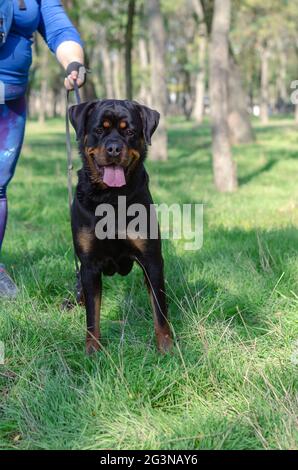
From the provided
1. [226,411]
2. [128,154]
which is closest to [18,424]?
[226,411]

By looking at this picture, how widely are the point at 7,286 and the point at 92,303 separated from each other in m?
1.13

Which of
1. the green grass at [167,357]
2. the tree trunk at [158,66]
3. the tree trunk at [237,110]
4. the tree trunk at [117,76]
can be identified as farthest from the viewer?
the tree trunk at [117,76]

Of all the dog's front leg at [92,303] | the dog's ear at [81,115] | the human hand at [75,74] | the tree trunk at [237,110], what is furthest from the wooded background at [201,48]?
the dog's front leg at [92,303]

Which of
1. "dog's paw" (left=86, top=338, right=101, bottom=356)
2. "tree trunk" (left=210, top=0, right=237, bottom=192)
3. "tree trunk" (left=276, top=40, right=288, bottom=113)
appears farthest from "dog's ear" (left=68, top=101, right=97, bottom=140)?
"tree trunk" (left=276, top=40, right=288, bottom=113)

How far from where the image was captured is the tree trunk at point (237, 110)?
18.7 m

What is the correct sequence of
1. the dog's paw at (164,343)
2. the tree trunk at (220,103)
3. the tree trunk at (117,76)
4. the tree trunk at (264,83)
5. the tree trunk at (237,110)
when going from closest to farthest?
the dog's paw at (164,343) → the tree trunk at (220,103) → the tree trunk at (237,110) → the tree trunk at (264,83) → the tree trunk at (117,76)

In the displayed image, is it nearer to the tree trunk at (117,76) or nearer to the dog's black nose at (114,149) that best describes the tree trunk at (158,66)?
the dog's black nose at (114,149)

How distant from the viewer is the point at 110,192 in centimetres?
364

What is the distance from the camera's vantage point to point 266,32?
Answer: 2978 cm

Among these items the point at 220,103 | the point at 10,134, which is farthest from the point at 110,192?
the point at 220,103

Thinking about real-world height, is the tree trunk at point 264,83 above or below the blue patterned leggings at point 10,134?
above

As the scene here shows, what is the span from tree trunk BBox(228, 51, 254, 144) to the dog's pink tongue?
1562cm

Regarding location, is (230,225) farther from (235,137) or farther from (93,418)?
(235,137)

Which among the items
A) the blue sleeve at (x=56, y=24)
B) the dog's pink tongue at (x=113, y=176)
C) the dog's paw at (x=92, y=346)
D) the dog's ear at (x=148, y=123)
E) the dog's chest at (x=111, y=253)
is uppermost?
the blue sleeve at (x=56, y=24)
